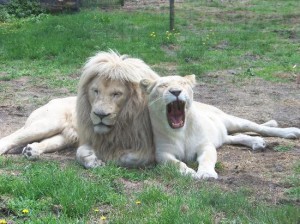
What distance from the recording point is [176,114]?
19.1 feet

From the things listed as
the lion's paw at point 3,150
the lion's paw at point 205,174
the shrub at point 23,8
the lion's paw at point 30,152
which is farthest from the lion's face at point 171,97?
the shrub at point 23,8

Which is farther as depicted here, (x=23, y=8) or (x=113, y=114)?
(x=23, y=8)

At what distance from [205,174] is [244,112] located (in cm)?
317

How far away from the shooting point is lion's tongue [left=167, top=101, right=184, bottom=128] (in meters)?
5.78

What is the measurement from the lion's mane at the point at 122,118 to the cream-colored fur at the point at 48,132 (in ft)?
2.48

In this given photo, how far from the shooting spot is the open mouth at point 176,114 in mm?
5777

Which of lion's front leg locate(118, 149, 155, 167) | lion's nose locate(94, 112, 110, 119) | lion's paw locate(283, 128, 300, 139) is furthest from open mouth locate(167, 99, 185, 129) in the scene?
Answer: lion's paw locate(283, 128, 300, 139)

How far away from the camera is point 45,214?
4398 mm

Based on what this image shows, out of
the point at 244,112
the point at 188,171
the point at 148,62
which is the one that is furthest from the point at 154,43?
the point at 188,171

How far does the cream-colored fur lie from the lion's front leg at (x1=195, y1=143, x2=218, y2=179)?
1.56 metres

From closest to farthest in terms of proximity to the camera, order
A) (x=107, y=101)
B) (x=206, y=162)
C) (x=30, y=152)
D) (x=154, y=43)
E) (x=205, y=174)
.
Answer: (x=205, y=174)
(x=206, y=162)
(x=107, y=101)
(x=30, y=152)
(x=154, y=43)

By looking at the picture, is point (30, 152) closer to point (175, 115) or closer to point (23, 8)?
point (175, 115)

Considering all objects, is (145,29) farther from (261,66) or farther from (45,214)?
(45,214)

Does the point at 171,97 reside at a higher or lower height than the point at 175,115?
higher
